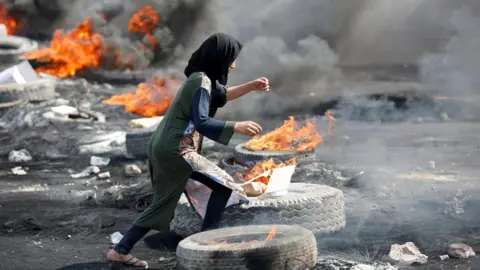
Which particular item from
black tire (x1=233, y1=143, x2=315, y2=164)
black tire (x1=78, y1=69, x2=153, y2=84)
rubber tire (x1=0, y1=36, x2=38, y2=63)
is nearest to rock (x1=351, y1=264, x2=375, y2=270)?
black tire (x1=233, y1=143, x2=315, y2=164)

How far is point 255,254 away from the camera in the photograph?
5.13 m

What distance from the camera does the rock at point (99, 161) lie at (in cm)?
1082

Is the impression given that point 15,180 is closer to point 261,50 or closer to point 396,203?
point 396,203

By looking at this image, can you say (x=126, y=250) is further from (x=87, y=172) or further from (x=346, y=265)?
(x=87, y=172)

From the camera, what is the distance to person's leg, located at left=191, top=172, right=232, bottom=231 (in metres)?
5.77

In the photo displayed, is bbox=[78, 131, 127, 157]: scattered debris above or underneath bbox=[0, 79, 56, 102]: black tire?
underneath

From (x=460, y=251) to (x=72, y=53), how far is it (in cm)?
1693

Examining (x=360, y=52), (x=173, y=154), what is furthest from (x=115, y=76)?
(x=173, y=154)

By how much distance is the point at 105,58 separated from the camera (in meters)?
21.7

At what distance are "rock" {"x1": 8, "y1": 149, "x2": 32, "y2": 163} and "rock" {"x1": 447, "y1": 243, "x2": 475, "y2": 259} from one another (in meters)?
7.69

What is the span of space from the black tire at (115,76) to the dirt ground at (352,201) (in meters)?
7.74

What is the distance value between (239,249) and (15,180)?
234 inches

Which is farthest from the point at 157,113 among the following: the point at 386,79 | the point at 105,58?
the point at 105,58

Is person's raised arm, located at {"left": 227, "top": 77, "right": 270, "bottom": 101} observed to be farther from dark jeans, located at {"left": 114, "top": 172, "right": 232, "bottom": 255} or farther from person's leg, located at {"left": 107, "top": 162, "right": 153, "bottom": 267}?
person's leg, located at {"left": 107, "top": 162, "right": 153, "bottom": 267}
